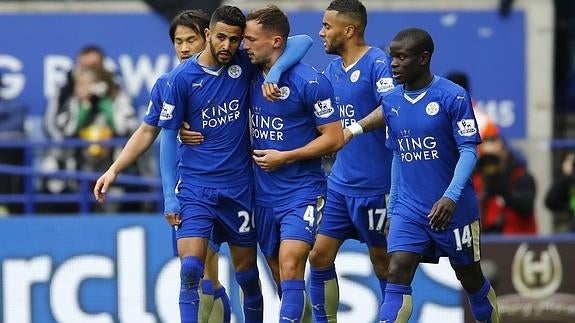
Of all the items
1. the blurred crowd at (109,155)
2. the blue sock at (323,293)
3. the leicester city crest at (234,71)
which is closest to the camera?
the leicester city crest at (234,71)

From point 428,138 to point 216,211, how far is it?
1515 mm

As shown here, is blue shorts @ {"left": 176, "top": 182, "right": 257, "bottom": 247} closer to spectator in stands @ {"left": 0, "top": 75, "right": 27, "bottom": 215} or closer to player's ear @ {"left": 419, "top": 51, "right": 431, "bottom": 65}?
player's ear @ {"left": 419, "top": 51, "right": 431, "bottom": 65}

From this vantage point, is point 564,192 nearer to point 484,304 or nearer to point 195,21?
point 484,304

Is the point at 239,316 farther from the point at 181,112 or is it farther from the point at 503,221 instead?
the point at 181,112

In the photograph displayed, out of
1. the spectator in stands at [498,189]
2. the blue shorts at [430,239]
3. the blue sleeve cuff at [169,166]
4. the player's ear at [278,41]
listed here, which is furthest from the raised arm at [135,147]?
the spectator in stands at [498,189]

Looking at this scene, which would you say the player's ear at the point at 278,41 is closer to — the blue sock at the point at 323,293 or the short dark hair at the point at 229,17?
the short dark hair at the point at 229,17

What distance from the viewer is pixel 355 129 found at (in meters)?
11.3

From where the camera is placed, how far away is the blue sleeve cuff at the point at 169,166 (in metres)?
10.9

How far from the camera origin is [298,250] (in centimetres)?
1091

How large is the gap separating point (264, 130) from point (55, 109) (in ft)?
18.4

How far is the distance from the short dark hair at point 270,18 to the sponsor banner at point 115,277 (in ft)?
13.6

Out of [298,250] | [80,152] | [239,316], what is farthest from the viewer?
[80,152]

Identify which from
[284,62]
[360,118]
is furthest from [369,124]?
[284,62]

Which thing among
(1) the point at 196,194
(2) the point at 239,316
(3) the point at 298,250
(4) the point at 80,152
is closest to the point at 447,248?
(3) the point at 298,250
